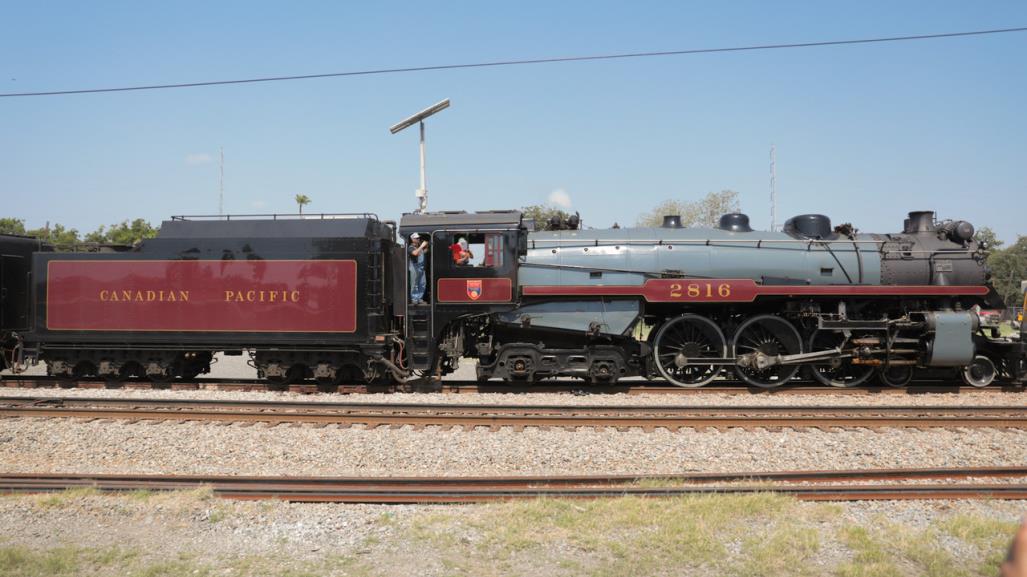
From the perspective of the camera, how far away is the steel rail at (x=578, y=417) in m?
8.70

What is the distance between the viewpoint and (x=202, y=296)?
11.7 meters

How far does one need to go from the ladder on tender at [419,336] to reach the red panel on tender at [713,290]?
175 centimetres

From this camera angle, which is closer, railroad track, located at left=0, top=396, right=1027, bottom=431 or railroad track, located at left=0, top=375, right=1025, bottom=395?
railroad track, located at left=0, top=396, right=1027, bottom=431

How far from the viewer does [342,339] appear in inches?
450

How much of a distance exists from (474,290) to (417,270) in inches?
42.3

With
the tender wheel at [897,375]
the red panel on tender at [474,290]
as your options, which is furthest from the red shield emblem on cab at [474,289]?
the tender wheel at [897,375]

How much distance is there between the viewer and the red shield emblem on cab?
11.2 m

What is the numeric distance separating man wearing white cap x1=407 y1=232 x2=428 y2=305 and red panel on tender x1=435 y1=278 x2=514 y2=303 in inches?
14.9

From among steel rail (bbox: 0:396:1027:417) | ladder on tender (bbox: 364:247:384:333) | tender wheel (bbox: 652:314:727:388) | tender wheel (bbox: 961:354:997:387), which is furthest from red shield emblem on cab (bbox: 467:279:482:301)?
tender wheel (bbox: 961:354:997:387)

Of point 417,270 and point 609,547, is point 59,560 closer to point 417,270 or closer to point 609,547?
point 609,547

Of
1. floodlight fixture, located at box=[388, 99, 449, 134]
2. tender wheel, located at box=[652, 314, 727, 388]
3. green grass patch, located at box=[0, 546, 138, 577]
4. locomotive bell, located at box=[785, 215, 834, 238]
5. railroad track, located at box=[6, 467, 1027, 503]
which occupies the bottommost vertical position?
green grass patch, located at box=[0, 546, 138, 577]


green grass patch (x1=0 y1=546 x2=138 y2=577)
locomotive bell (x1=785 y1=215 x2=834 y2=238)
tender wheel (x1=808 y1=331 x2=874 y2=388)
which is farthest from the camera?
locomotive bell (x1=785 y1=215 x2=834 y2=238)

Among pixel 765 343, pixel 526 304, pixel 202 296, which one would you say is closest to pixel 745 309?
pixel 765 343

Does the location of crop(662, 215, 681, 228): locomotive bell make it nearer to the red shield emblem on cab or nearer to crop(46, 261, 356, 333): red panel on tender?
the red shield emblem on cab
